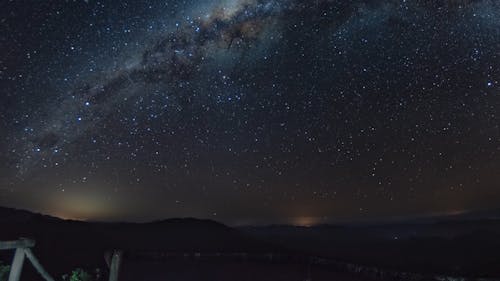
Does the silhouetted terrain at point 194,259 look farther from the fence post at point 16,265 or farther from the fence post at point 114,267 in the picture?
the fence post at point 16,265

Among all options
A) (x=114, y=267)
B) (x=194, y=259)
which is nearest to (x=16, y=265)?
(x=114, y=267)

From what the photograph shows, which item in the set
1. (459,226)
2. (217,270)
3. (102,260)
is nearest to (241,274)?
(217,270)

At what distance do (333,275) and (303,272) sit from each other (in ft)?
2.94

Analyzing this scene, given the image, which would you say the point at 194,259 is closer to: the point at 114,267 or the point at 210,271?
the point at 210,271

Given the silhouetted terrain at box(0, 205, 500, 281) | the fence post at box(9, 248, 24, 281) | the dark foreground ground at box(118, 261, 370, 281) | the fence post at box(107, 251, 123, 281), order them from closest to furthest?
the fence post at box(9, 248, 24, 281)
the fence post at box(107, 251, 123, 281)
the silhouetted terrain at box(0, 205, 500, 281)
the dark foreground ground at box(118, 261, 370, 281)

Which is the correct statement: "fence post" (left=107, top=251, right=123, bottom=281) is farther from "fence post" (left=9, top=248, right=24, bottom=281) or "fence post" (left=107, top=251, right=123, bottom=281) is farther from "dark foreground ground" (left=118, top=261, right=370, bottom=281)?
"dark foreground ground" (left=118, top=261, right=370, bottom=281)

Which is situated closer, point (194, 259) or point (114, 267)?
point (114, 267)

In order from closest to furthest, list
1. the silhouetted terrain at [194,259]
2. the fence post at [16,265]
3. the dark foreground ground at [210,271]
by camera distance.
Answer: the fence post at [16,265]
the silhouetted terrain at [194,259]
the dark foreground ground at [210,271]

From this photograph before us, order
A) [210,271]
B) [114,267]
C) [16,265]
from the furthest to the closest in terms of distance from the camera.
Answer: [210,271] → [114,267] → [16,265]

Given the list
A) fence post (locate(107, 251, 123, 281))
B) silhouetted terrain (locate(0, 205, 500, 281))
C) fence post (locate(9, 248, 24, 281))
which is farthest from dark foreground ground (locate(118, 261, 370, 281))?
fence post (locate(9, 248, 24, 281))

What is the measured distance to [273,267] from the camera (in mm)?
11633

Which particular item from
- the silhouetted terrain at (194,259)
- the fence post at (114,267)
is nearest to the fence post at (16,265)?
the fence post at (114,267)

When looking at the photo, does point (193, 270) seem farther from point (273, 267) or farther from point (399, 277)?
point (399, 277)

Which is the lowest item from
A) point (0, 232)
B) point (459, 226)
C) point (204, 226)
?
point (0, 232)
